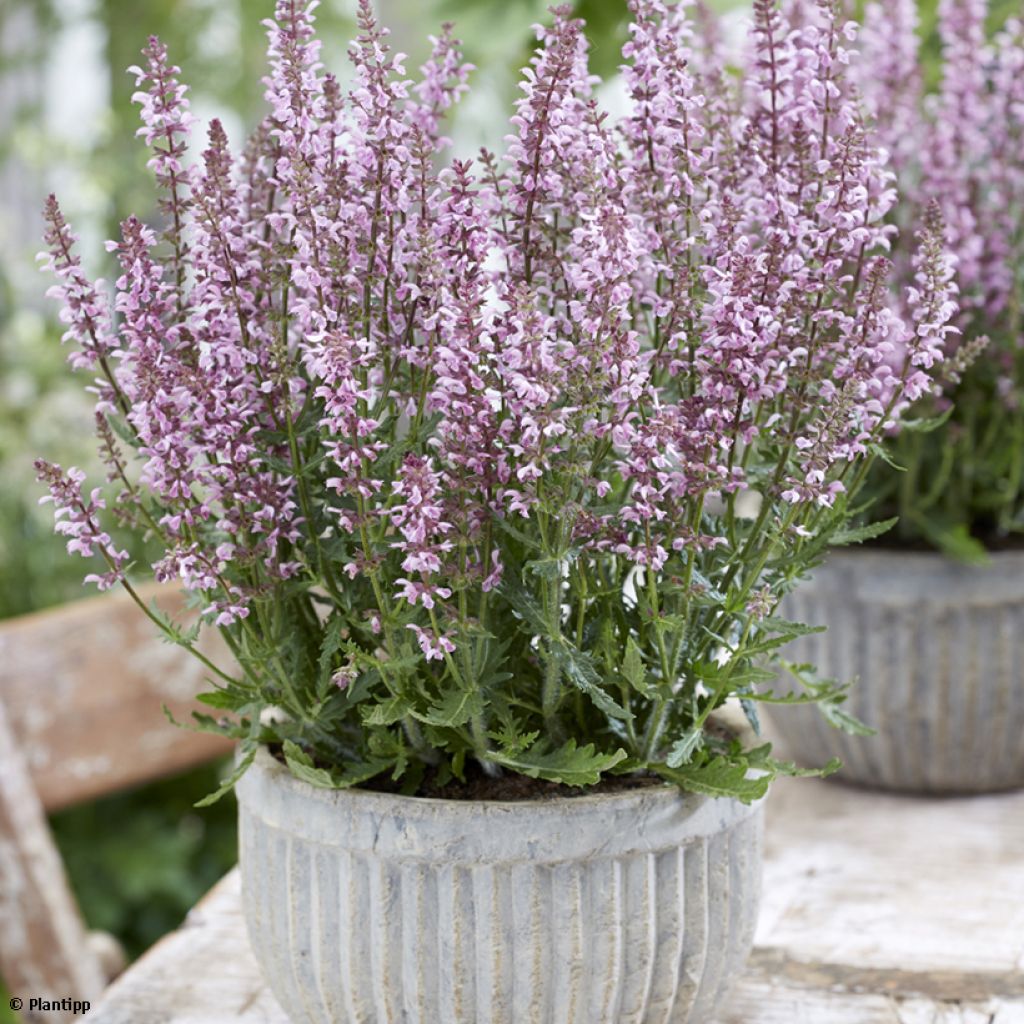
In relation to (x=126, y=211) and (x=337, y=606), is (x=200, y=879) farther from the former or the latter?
(x=337, y=606)

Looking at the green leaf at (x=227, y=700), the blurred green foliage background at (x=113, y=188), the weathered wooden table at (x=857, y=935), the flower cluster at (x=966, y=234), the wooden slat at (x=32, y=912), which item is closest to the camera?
the green leaf at (x=227, y=700)

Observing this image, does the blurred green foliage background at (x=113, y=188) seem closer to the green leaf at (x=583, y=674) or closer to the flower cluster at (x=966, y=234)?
the flower cluster at (x=966, y=234)

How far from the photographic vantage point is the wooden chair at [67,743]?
3.90ft

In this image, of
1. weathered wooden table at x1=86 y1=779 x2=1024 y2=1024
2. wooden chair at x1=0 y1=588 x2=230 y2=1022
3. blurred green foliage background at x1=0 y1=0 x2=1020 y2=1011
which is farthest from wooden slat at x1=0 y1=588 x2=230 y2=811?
blurred green foliage background at x1=0 y1=0 x2=1020 y2=1011

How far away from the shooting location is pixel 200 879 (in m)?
2.12

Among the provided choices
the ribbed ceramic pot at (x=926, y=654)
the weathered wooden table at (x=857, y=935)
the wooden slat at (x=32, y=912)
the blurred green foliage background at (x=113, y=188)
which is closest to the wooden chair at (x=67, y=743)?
the wooden slat at (x=32, y=912)

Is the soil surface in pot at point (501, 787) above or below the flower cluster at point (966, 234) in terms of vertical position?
below

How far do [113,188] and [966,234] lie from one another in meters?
1.92

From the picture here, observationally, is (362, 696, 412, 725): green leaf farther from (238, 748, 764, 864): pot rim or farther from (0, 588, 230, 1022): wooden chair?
(0, 588, 230, 1022): wooden chair

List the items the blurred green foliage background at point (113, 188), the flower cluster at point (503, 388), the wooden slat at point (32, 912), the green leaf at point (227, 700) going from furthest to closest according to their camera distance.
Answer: the blurred green foliage background at point (113, 188) < the wooden slat at point (32, 912) < the green leaf at point (227, 700) < the flower cluster at point (503, 388)

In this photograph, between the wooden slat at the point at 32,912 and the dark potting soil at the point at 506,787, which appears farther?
the wooden slat at the point at 32,912

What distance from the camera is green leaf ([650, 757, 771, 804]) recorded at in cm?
68

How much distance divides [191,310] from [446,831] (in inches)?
10.9

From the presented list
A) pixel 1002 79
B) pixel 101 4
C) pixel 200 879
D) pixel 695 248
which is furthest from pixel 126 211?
pixel 695 248
